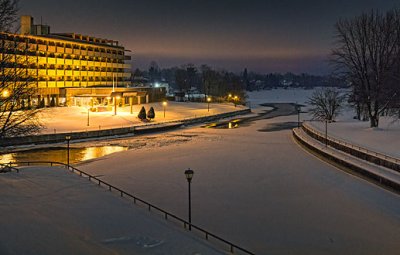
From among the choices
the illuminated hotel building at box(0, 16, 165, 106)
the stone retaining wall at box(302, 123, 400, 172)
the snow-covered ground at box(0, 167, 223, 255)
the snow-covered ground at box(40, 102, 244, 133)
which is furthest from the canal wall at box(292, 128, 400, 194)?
the illuminated hotel building at box(0, 16, 165, 106)

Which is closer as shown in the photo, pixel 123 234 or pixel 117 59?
pixel 123 234

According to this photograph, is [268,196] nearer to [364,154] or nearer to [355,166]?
[355,166]

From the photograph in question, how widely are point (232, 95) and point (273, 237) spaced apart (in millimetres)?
103140

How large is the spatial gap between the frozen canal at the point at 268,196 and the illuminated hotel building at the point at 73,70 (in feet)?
130

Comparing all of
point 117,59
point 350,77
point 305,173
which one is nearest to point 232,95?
point 117,59

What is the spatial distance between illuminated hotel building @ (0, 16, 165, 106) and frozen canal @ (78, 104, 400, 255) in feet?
130

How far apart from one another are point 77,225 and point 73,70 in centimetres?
7762

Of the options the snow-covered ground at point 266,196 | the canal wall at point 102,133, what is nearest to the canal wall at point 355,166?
the snow-covered ground at point 266,196

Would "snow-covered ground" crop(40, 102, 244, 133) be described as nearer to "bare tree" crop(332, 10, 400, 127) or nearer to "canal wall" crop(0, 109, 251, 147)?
"canal wall" crop(0, 109, 251, 147)

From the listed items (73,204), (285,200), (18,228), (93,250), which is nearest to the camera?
(93,250)

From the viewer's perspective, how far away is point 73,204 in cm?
1777

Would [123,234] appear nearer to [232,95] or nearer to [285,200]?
[285,200]

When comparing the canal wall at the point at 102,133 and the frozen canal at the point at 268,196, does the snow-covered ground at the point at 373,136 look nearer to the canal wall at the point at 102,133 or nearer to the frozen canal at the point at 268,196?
the frozen canal at the point at 268,196

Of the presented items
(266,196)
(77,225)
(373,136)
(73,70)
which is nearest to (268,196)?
(266,196)
